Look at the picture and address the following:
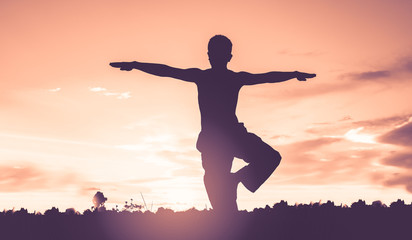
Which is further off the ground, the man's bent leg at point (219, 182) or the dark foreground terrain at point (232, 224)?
the man's bent leg at point (219, 182)

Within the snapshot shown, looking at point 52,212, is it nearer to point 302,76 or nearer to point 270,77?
point 270,77

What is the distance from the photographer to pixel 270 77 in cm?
1102

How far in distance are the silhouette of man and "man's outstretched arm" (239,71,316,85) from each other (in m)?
0.02

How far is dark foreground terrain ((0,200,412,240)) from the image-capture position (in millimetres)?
8594

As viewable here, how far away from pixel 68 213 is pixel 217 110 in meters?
3.99

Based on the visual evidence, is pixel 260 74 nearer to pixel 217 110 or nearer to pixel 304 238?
pixel 217 110

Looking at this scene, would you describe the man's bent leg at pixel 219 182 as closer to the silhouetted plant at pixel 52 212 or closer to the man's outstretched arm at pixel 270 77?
the man's outstretched arm at pixel 270 77

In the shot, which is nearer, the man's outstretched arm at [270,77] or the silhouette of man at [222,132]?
the silhouette of man at [222,132]

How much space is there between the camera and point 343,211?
33.4 ft

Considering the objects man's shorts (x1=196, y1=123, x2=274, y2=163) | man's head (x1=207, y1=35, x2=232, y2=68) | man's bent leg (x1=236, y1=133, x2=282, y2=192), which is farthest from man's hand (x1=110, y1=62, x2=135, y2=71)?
man's bent leg (x1=236, y1=133, x2=282, y2=192)

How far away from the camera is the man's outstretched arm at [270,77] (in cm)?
1074

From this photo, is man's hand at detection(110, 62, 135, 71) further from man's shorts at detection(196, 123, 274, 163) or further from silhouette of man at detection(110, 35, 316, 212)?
man's shorts at detection(196, 123, 274, 163)

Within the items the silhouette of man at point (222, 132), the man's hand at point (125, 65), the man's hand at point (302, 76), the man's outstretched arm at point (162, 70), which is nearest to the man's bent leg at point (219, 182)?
the silhouette of man at point (222, 132)

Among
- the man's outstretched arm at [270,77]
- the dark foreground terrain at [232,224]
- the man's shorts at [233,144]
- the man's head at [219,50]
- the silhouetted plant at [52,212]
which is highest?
the man's head at [219,50]
